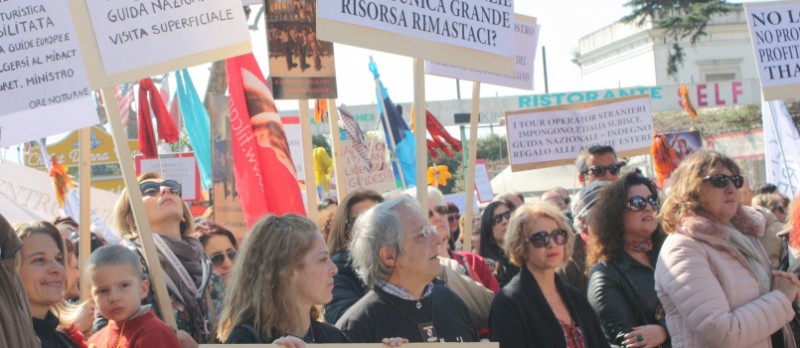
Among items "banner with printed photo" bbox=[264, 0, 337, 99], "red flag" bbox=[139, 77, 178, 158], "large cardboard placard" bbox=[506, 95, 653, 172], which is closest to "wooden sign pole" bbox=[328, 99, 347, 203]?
"banner with printed photo" bbox=[264, 0, 337, 99]

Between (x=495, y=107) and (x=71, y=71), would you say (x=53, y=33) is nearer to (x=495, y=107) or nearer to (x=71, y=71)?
(x=71, y=71)

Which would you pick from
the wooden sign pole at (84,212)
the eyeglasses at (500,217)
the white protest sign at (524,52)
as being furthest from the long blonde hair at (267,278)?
the white protest sign at (524,52)

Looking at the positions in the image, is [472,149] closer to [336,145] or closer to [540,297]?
[336,145]

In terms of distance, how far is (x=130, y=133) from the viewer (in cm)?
2777

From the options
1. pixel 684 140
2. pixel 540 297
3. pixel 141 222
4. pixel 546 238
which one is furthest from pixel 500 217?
pixel 684 140

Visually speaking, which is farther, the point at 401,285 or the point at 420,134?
the point at 420,134

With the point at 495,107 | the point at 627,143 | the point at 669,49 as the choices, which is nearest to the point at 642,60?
the point at 669,49

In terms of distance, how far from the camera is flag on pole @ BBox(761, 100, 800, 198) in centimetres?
962

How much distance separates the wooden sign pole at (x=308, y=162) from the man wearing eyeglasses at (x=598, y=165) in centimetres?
247

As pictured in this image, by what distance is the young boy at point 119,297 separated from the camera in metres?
4.04

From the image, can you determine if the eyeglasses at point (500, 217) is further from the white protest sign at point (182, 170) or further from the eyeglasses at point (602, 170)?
the white protest sign at point (182, 170)

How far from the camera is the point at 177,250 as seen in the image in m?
5.29

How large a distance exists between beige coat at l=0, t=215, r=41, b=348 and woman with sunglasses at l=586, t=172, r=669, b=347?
113 inches

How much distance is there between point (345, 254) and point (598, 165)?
9.61ft
